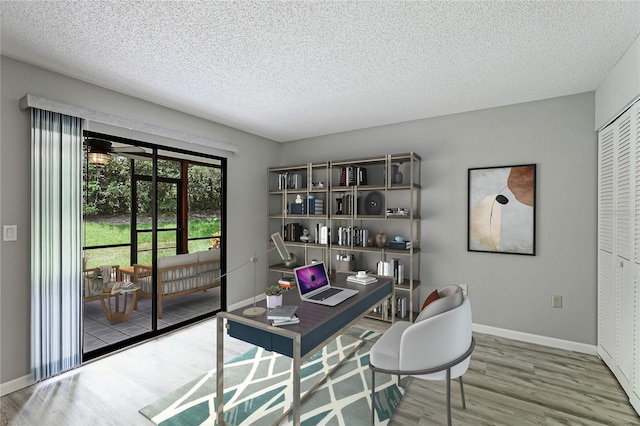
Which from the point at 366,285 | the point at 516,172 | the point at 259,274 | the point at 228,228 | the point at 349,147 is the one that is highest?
Result: the point at 349,147

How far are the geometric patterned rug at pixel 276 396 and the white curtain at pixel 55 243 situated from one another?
1.06 m

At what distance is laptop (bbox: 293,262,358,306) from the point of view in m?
2.20

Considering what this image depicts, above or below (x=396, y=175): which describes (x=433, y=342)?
below

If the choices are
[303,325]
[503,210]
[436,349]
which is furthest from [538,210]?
[303,325]

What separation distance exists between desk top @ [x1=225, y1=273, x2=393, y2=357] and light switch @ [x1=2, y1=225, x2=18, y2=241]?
1.84m

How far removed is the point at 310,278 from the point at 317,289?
0.11m

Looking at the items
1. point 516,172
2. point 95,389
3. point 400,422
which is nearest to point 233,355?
point 95,389

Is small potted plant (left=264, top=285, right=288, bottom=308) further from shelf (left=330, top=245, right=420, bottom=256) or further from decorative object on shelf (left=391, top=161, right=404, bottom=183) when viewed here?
decorative object on shelf (left=391, top=161, right=404, bottom=183)

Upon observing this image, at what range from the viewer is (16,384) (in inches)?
90.4

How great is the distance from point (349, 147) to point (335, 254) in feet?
5.17

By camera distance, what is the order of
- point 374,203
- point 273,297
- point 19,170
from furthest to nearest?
1. point 374,203
2. point 19,170
3. point 273,297

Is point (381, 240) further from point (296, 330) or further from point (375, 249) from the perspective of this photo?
point (296, 330)

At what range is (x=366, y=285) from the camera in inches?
103

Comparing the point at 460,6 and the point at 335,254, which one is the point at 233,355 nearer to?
the point at 335,254
